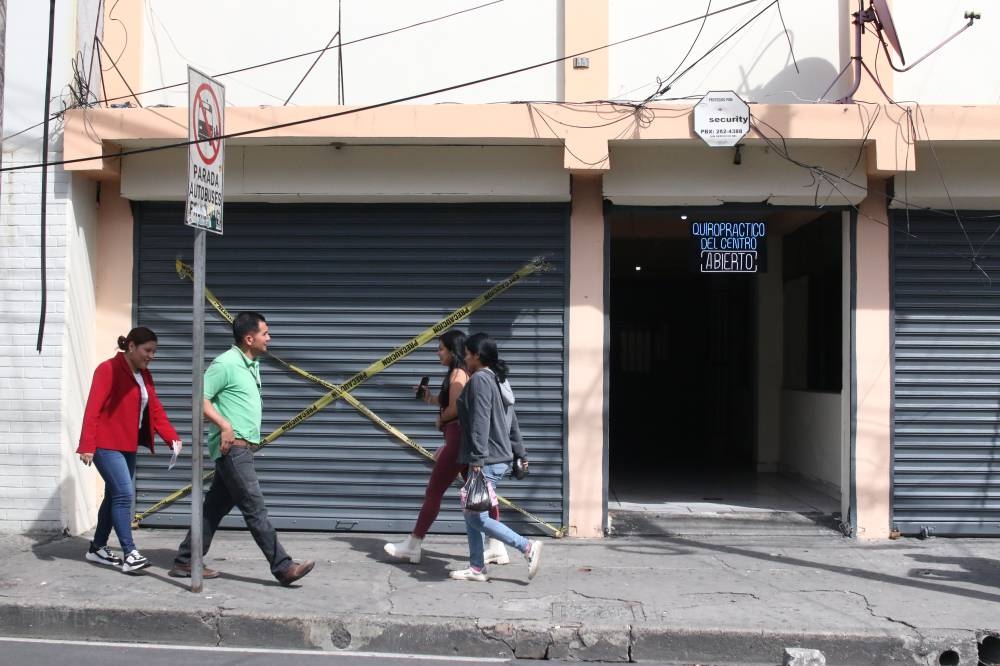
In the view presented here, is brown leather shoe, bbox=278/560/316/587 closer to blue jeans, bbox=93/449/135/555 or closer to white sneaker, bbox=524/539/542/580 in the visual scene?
blue jeans, bbox=93/449/135/555

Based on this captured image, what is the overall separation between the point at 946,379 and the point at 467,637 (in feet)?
17.2

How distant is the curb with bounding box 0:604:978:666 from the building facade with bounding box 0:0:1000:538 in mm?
2548

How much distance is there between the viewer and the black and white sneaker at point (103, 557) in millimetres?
7191

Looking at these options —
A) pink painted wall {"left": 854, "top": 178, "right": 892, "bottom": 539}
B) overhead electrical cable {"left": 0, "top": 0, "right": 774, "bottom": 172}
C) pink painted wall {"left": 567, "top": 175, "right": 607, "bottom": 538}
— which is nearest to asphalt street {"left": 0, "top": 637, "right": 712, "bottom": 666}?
pink painted wall {"left": 567, "top": 175, "right": 607, "bottom": 538}

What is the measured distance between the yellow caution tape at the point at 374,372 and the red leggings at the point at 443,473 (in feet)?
3.97

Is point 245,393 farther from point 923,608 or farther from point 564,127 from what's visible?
point 923,608

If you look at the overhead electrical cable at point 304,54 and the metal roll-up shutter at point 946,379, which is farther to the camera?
the overhead electrical cable at point 304,54

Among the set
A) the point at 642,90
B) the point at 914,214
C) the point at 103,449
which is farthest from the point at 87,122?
the point at 914,214

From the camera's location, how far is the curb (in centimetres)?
575

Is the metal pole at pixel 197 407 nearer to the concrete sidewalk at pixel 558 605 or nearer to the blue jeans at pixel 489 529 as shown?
the concrete sidewalk at pixel 558 605

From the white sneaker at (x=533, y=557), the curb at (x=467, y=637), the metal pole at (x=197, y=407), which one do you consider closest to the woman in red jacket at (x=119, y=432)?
the metal pole at (x=197, y=407)

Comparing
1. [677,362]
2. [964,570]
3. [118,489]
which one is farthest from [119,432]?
[677,362]

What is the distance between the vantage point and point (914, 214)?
8.62 m

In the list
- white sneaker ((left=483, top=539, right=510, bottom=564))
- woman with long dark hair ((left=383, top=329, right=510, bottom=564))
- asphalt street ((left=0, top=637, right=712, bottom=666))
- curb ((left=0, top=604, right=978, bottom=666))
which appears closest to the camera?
asphalt street ((left=0, top=637, right=712, bottom=666))
